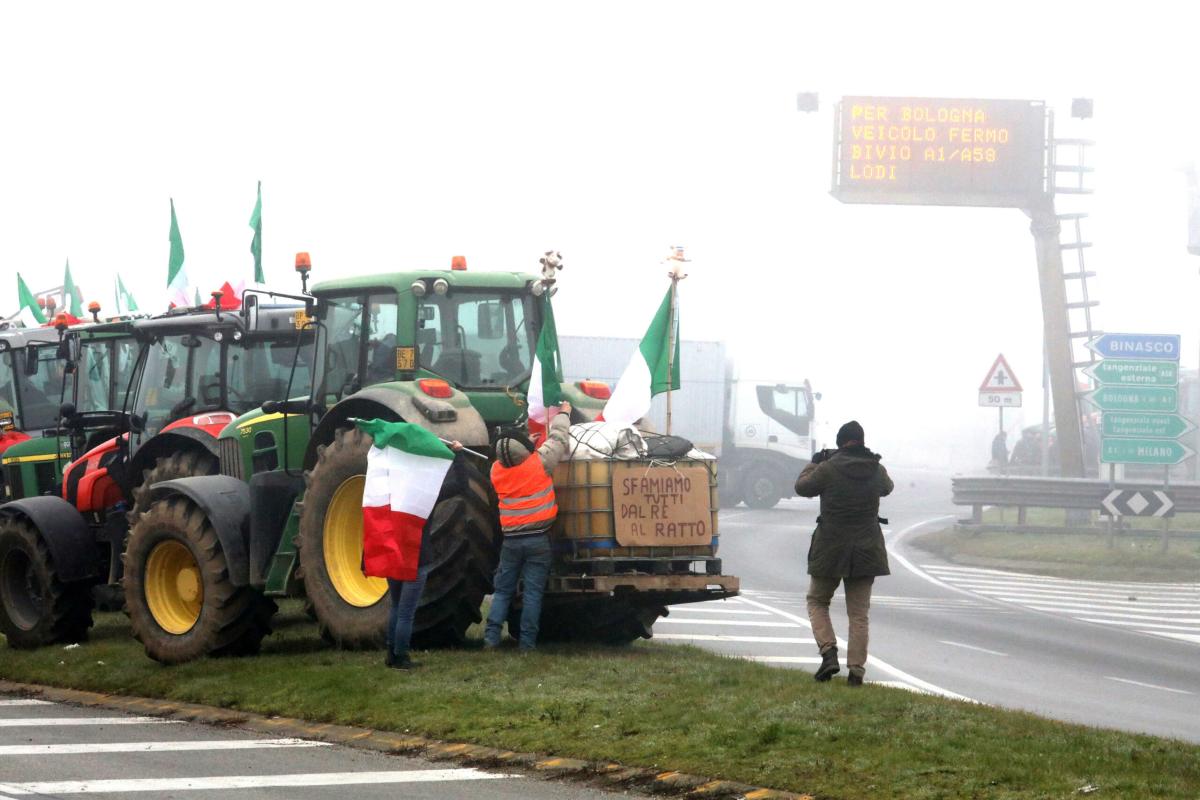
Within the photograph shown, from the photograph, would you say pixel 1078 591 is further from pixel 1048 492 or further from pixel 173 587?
pixel 173 587

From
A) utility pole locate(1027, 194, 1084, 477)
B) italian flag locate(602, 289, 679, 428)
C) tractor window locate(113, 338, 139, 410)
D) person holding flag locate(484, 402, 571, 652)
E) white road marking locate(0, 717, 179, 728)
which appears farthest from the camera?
utility pole locate(1027, 194, 1084, 477)

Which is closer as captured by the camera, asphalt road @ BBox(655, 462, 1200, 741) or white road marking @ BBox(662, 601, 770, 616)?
asphalt road @ BBox(655, 462, 1200, 741)

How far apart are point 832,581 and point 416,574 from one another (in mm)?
2841

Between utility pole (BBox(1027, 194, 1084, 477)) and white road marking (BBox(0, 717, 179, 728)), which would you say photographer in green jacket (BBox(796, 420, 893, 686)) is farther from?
utility pole (BBox(1027, 194, 1084, 477))

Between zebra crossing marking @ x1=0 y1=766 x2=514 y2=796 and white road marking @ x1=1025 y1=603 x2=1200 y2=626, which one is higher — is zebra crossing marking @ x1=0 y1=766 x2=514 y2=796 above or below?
above

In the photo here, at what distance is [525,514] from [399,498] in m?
0.91

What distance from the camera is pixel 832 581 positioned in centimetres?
1163

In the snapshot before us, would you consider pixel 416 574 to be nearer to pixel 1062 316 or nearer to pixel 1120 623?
pixel 1120 623

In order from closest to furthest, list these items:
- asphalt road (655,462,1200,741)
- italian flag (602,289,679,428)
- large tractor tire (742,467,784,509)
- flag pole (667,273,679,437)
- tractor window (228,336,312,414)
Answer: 1. italian flag (602,289,679,428)
2. flag pole (667,273,679,437)
3. asphalt road (655,462,1200,741)
4. tractor window (228,336,312,414)
5. large tractor tire (742,467,784,509)

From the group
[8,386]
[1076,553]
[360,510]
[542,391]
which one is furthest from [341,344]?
[1076,553]

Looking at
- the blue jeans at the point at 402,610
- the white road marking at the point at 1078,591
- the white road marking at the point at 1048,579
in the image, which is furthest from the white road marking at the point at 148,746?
the white road marking at the point at 1048,579

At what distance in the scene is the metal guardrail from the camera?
3397cm

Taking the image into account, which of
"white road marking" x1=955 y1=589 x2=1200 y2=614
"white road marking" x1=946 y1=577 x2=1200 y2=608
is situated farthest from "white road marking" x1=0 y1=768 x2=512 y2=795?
"white road marking" x1=946 y1=577 x2=1200 y2=608

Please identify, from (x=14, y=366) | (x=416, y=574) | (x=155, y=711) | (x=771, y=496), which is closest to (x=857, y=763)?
(x=416, y=574)
